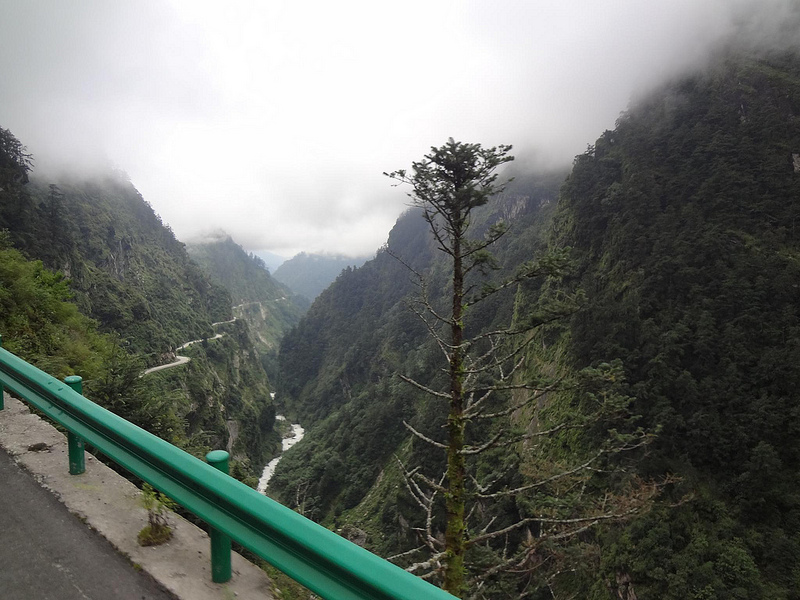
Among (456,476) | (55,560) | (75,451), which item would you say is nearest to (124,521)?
(55,560)

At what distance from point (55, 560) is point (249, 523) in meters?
1.32

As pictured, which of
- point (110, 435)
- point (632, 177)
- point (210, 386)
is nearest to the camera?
point (110, 435)

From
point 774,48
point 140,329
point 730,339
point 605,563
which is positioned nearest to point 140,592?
point 605,563

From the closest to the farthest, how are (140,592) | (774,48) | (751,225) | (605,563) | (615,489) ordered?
(140,592)
(605,563)
(615,489)
(751,225)
(774,48)

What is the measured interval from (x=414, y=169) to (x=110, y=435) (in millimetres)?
5906

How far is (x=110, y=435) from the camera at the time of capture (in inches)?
94.0

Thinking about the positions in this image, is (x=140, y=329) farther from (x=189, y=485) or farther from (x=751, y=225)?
(x=751, y=225)

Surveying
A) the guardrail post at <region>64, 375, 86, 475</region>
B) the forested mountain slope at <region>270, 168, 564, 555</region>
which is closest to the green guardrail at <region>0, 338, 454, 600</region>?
the guardrail post at <region>64, 375, 86, 475</region>

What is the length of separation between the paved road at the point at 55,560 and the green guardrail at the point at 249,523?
454 mm

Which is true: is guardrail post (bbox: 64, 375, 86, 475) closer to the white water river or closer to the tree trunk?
the tree trunk

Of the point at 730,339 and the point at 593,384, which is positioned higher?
the point at 593,384

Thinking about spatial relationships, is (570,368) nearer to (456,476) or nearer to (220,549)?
(456,476)

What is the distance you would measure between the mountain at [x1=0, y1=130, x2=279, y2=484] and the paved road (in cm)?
556

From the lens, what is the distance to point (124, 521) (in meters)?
2.42
